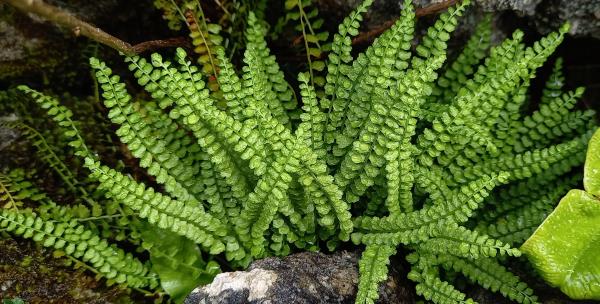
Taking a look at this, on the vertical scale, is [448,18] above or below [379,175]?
above

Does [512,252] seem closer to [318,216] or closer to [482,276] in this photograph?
[482,276]

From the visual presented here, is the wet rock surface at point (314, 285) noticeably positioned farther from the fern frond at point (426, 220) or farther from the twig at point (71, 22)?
the twig at point (71, 22)

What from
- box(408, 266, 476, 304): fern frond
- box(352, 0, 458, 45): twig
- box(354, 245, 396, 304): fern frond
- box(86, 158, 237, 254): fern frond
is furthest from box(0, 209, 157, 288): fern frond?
box(352, 0, 458, 45): twig

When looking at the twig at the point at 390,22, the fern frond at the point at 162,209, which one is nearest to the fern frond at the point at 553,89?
the twig at the point at 390,22

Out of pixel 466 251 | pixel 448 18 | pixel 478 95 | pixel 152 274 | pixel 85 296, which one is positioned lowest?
pixel 85 296

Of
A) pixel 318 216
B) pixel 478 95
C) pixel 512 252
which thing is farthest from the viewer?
pixel 318 216

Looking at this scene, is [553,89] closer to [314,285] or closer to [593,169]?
[593,169]

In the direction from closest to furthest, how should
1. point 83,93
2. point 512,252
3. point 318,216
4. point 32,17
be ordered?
1. point 512,252
2. point 318,216
3. point 32,17
4. point 83,93

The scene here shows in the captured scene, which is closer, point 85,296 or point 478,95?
point 478,95

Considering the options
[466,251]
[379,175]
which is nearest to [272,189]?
[379,175]
